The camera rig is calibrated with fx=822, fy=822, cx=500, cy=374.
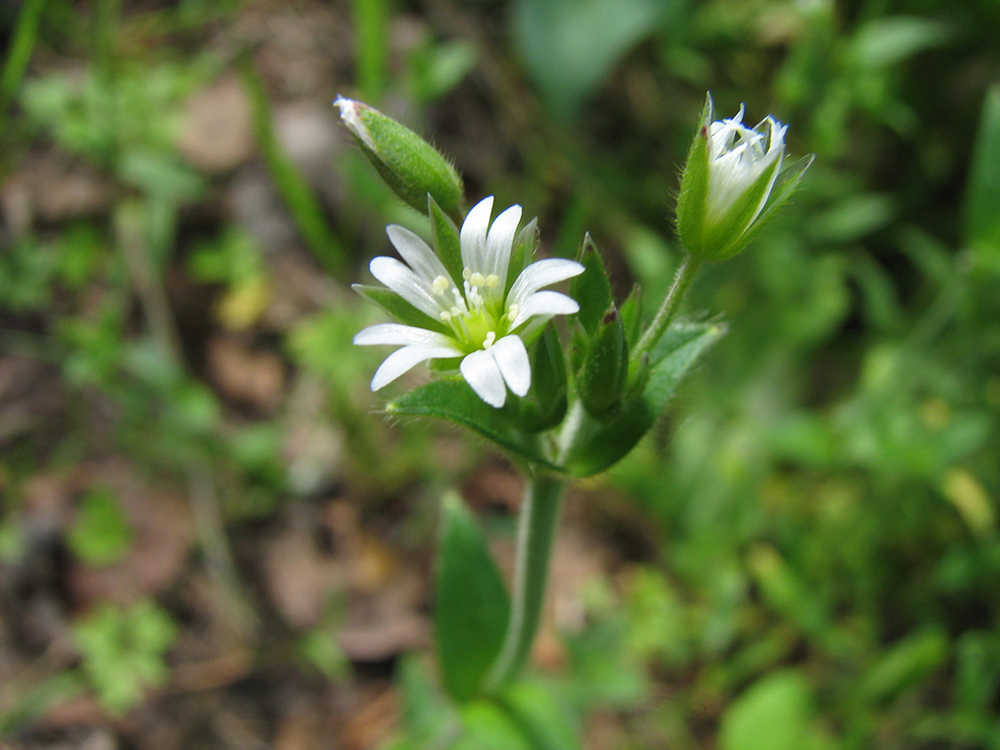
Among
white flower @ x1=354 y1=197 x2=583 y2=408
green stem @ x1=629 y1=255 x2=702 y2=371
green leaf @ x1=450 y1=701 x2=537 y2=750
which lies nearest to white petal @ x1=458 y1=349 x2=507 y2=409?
white flower @ x1=354 y1=197 x2=583 y2=408

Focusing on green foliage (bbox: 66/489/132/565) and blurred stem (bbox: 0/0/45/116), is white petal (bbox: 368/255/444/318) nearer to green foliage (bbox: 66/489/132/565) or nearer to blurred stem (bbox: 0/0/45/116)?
blurred stem (bbox: 0/0/45/116)

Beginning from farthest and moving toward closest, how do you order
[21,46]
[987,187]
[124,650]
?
[124,650] → [987,187] → [21,46]

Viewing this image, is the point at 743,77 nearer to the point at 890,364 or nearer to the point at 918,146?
the point at 918,146

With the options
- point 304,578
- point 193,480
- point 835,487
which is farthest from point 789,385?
point 193,480

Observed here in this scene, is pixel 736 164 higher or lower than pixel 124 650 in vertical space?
higher

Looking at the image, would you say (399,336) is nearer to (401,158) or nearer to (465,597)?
(401,158)

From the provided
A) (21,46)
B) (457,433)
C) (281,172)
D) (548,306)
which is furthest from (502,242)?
(21,46)
